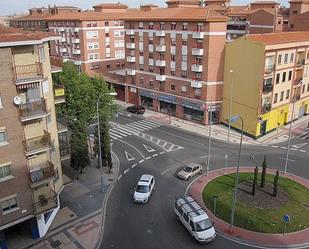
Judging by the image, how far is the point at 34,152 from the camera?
25.5m

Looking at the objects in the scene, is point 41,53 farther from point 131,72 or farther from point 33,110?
point 131,72

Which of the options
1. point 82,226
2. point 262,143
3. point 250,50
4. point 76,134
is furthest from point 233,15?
point 82,226

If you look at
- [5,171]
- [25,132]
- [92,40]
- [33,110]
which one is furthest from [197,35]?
[5,171]

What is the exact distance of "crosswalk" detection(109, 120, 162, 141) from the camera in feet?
171

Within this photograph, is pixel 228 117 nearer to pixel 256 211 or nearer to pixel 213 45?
pixel 213 45

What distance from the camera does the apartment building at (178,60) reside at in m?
52.3

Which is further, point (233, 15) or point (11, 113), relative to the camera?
point (233, 15)

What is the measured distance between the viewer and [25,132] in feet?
83.1

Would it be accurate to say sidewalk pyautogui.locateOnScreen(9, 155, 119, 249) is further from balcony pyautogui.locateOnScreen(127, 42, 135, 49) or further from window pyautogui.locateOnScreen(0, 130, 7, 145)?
balcony pyautogui.locateOnScreen(127, 42, 135, 49)

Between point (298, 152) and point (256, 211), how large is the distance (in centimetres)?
1708

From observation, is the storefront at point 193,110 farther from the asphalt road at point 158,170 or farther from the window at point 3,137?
the window at point 3,137

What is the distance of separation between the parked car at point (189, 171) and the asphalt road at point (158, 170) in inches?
34.8

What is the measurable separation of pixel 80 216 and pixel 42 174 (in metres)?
6.83

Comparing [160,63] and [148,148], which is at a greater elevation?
[160,63]
